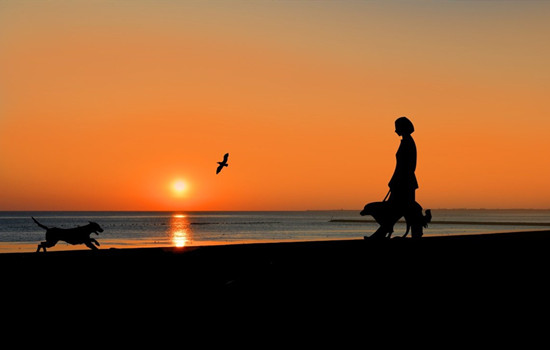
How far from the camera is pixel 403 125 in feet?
42.2

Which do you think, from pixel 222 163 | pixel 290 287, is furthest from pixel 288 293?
pixel 222 163

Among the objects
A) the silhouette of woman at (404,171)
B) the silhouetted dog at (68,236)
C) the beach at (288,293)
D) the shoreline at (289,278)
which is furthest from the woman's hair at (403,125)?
the silhouetted dog at (68,236)

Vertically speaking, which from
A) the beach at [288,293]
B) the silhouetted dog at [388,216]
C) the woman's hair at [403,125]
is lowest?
the beach at [288,293]

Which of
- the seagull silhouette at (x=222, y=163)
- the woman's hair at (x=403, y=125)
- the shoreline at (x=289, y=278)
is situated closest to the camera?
the shoreline at (x=289, y=278)

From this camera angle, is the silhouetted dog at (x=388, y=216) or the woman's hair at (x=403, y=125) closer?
the silhouetted dog at (x=388, y=216)

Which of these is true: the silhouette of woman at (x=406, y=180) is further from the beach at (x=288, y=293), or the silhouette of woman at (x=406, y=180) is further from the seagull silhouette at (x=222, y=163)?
the seagull silhouette at (x=222, y=163)

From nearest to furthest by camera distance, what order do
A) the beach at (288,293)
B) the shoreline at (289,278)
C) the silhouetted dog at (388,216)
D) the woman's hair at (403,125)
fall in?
the beach at (288,293), the shoreline at (289,278), the silhouetted dog at (388,216), the woman's hair at (403,125)

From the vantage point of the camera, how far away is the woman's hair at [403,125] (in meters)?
12.9

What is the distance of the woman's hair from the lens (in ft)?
42.2

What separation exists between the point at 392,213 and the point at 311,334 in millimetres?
6751

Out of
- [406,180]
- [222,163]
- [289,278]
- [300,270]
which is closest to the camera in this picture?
[289,278]

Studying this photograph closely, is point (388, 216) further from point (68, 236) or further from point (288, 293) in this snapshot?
point (68, 236)

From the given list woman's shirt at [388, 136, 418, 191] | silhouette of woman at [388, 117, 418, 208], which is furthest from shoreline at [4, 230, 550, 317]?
woman's shirt at [388, 136, 418, 191]

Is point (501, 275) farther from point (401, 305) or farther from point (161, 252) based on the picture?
point (161, 252)
